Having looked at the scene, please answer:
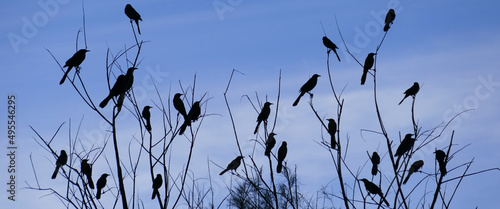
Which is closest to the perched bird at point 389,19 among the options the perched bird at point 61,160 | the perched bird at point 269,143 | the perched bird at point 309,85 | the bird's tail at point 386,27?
the bird's tail at point 386,27

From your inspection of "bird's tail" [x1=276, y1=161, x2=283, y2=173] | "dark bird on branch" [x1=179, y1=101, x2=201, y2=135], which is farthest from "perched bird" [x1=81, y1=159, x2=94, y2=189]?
"bird's tail" [x1=276, y1=161, x2=283, y2=173]

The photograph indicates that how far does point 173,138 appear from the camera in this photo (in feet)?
15.0

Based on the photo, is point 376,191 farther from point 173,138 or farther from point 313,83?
point 173,138

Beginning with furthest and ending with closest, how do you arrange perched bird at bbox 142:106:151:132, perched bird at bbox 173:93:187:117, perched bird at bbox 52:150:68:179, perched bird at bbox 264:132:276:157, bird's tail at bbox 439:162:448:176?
perched bird at bbox 173:93:187:117
perched bird at bbox 264:132:276:157
perched bird at bbox 142:106:151:132
perched bird at bbox 52:150:68:179
bird's tail at bbox 439:162:448:176

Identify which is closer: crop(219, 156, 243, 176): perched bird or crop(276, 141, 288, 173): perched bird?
crop(276, 141, 288, 173): perched bird

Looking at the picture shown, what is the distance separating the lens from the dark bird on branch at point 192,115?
15.8 ft

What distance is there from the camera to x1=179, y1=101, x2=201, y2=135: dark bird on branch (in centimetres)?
482

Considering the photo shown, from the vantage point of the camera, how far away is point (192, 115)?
16.6 feet

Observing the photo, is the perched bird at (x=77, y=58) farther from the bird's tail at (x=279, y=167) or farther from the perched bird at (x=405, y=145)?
the perched bird at (x=405, y=145)

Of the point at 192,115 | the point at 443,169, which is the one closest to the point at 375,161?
the point at 443,169

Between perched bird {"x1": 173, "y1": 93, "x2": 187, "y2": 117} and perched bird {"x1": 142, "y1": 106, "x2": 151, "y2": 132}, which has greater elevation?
perched bird {"x1": 173, "y1": 93, "x2": 187, "y2": 117}

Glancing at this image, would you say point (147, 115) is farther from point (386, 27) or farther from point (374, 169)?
point (386, 27)

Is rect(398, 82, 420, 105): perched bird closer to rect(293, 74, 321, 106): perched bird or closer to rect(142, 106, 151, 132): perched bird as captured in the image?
rect(293, 74, 321, 106): perched bird

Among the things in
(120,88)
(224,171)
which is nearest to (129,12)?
(120,88)
